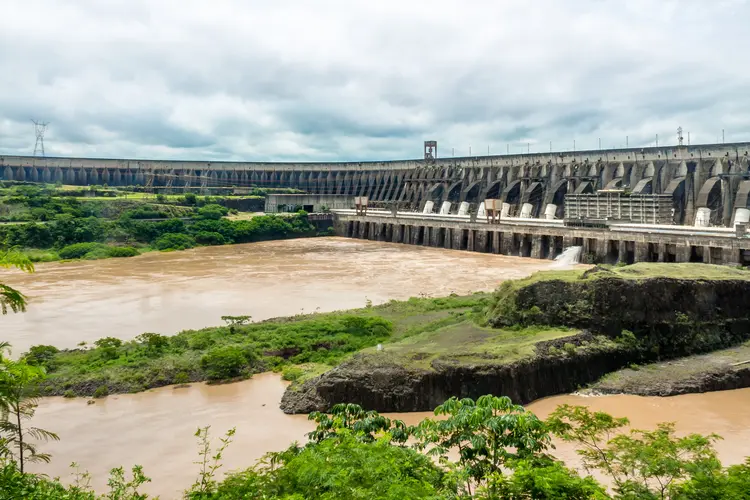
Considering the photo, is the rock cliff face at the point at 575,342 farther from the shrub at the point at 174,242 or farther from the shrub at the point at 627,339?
the shrub at the point at 174,242

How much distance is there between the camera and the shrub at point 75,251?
1855 inches

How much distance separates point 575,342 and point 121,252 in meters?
42.1

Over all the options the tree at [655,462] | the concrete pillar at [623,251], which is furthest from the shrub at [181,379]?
the concrete pillar at [623,251]

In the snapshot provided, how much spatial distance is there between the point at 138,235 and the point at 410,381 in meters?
46.4

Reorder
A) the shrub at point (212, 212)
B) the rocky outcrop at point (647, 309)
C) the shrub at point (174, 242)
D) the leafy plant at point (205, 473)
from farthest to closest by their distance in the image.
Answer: the shrub at point (212, 212)
the shrub at point (174, 242)
the rocky outcrop at point (647, 309)
the leafy plant at point (205, 473)

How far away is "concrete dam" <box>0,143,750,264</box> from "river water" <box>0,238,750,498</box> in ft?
11.6

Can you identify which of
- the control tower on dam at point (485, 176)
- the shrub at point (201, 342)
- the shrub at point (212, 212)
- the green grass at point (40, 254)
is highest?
the control tower on dam at point (485, 176)

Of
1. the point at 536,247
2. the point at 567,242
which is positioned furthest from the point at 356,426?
the point at 536,247

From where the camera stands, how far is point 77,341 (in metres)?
21.9

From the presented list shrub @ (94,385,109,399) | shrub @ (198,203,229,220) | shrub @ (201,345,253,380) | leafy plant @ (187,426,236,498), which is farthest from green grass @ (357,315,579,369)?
shrub @ (198,203,229,220)

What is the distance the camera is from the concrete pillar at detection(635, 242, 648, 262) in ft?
114

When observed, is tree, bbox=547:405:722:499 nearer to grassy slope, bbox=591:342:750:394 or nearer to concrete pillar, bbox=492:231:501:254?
grassy slope, bbox=591:342:750:394

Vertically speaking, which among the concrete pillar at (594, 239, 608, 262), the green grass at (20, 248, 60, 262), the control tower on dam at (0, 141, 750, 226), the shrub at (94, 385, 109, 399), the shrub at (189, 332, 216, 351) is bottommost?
the shrub at (94, 385, 109, 399)

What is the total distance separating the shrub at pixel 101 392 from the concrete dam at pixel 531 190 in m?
29.7
